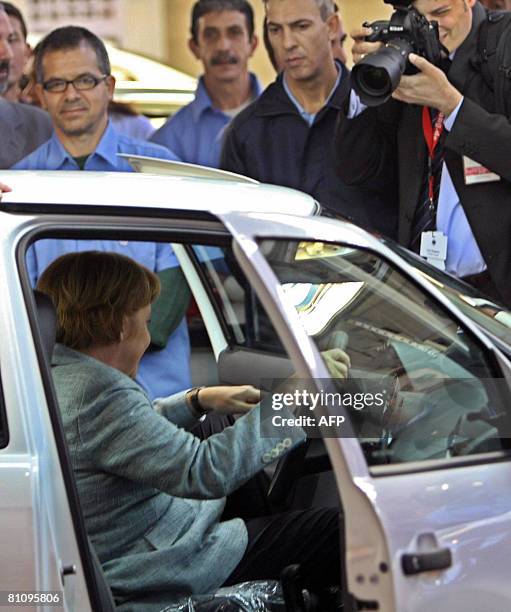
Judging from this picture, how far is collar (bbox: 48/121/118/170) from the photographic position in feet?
15.8

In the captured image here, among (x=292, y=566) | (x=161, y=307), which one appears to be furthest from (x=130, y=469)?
(x=161, y=307)

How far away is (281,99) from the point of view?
511 centimetres

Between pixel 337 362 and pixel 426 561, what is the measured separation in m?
0.44

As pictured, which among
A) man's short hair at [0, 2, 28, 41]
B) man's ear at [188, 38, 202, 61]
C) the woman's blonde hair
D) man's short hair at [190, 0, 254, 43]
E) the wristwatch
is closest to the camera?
the woman's blonde hair

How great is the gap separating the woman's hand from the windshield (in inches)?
19.7

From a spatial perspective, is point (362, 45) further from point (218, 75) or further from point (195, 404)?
point (218, 75)

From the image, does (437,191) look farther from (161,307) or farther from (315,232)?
(315,232)

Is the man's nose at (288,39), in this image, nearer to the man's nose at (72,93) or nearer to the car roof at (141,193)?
the man's nose at (72,93)

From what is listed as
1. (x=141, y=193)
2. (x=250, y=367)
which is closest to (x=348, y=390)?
(x=141, y=193)

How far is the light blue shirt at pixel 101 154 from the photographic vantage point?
4.81 metres

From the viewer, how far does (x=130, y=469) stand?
273cm

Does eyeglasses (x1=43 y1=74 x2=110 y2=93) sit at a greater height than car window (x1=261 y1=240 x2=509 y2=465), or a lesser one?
greater
